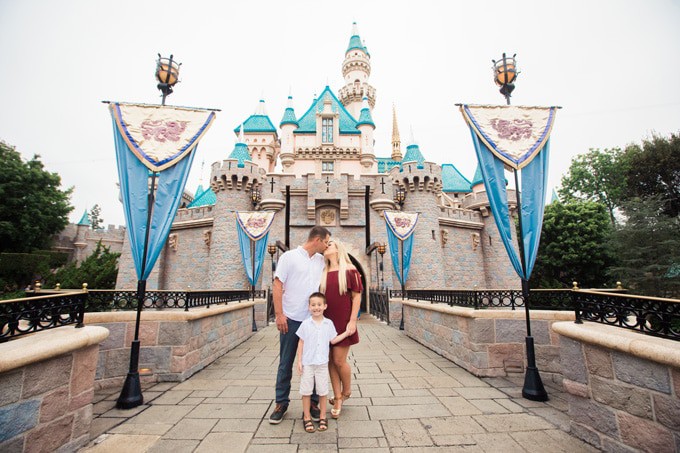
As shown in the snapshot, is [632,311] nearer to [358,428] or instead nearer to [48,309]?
[358,428]

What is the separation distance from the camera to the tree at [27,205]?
71.7ft

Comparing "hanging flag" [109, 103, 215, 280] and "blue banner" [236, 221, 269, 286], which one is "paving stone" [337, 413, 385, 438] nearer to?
"hanging flag" [109, 103, 215, 280]

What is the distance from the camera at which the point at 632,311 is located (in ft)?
8.44

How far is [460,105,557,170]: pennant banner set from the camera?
481 centimetres

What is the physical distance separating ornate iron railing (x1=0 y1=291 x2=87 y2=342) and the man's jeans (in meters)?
2.12

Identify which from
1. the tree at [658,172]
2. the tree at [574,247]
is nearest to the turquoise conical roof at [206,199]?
the tree at [574,247]

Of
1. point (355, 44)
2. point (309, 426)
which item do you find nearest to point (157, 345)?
point (309, 426)

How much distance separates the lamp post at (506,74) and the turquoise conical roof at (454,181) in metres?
26.4

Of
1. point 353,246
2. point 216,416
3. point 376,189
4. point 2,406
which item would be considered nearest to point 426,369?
point 216,416

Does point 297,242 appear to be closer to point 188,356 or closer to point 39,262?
point 188,356

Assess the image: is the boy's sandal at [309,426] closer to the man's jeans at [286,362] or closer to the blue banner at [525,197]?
the man's jeans at [286,362]

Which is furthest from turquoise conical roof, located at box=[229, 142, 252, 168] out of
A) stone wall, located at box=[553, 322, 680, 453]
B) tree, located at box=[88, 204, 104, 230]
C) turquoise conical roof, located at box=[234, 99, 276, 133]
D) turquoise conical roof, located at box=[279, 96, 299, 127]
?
tree, located at box=[88, 204, 104, 230]

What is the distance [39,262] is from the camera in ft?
66.2

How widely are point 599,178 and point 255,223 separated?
104 ft
